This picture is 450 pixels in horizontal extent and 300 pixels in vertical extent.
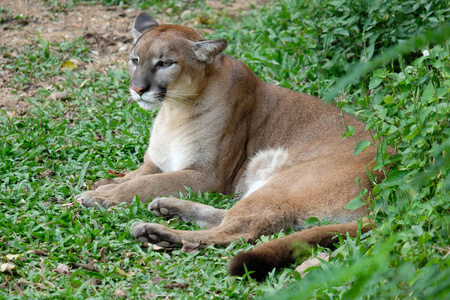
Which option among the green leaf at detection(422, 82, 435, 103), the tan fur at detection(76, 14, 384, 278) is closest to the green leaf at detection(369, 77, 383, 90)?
the green leaf at detection(422, 82, 435, 103)

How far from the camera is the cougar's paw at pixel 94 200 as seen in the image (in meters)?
4.75

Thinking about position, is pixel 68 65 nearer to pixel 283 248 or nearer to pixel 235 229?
pixel 235 229

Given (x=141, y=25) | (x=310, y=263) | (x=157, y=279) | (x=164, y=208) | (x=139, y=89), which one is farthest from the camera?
(x=141, y=25)

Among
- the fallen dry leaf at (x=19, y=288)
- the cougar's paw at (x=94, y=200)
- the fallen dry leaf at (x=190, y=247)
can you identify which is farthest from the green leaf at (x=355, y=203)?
the fallen dry leaf at (x=19, y=288)

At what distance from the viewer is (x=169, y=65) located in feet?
16.8

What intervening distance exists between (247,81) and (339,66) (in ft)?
A: 5.44

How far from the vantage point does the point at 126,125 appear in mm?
6414

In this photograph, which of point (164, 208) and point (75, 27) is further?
point (75, 27)

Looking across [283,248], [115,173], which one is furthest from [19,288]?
[115,173]

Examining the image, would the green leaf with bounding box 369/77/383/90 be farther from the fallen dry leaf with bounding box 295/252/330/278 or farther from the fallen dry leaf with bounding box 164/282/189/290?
the fallen dry leaf with bounding box 164/282/189/290

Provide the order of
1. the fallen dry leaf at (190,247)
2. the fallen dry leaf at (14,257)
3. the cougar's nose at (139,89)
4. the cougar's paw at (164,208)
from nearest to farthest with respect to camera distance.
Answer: the fallen dry leaf at (14,257)
the fallen dry leaf at (190,247)
the cougar's paw at (164,208)
the cougar's nose at (139,89)

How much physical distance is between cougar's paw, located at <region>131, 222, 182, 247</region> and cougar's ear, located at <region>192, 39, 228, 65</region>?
Result: 1.69 meters

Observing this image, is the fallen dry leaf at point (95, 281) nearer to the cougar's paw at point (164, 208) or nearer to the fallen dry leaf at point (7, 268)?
the fallen dry leaf at point (7, 268)

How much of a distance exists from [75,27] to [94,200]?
416 centimetres
